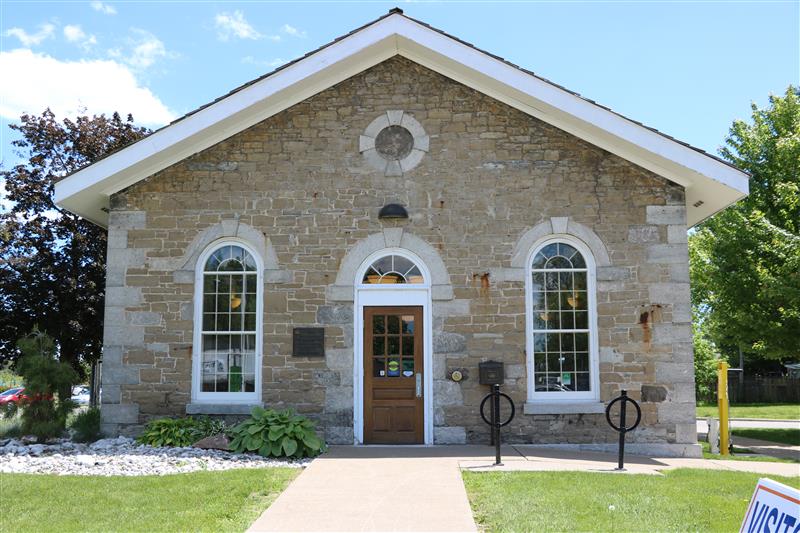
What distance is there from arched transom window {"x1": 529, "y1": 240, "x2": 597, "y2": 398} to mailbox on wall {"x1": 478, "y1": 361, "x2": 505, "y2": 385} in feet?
1.87

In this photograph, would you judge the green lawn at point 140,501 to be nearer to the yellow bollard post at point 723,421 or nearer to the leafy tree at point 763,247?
the yellow bollard post at point 723,421

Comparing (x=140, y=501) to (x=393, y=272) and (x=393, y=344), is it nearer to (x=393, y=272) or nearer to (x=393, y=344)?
(x=393, y=344)

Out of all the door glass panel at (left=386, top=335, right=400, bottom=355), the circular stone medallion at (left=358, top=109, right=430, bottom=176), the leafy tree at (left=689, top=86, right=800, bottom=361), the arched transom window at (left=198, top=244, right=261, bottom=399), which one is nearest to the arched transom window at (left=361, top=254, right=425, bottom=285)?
the door glass panel at (left=386, top=335, right=400, bottom=355)

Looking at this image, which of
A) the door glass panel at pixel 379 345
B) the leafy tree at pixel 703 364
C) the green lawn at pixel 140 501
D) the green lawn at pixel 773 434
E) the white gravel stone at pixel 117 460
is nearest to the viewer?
the green lawn at pixel 140 501

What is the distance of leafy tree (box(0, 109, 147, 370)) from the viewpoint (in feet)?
54.4

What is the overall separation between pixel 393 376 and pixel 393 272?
1.61m

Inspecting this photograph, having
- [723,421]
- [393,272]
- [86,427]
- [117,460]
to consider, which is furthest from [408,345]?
[723,421]

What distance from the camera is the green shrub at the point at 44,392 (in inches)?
449

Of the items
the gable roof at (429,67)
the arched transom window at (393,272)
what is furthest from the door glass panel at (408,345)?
the gable roof at (429,67)

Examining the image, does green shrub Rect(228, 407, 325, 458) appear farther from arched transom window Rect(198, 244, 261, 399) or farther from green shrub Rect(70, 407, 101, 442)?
green shrub Rect(70, 407, 101, 442)

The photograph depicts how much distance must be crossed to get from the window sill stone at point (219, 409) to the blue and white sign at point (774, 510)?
27.2 ft

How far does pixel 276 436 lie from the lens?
396 inches

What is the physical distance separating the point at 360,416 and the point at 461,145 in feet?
14.8

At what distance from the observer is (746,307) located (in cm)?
1708
